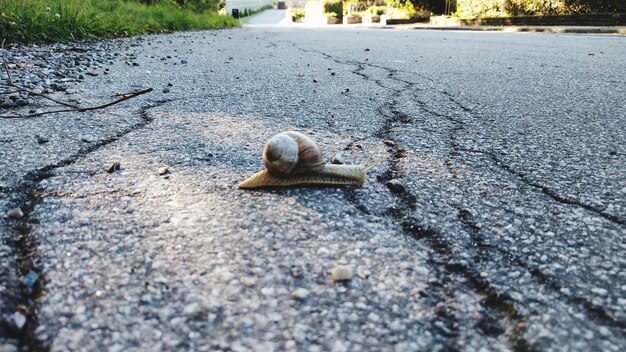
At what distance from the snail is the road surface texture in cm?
4

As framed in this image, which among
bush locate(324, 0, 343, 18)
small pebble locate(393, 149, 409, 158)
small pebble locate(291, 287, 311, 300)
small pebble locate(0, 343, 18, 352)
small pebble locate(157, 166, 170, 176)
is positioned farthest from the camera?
bush locate(324, 0, 343, 18)

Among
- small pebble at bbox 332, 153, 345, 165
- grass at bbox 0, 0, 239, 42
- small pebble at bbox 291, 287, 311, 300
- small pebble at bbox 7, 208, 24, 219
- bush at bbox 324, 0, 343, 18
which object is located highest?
bush at bbox 324, 0, 343, 18

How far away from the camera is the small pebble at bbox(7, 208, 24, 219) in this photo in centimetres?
117

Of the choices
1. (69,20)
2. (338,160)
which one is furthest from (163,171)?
(69,20)

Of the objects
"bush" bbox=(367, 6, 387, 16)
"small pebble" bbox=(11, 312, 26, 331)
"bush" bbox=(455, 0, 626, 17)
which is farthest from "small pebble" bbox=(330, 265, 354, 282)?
"bush" bbox=(367, 6, 387, 16)

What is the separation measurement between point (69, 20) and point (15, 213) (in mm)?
4888

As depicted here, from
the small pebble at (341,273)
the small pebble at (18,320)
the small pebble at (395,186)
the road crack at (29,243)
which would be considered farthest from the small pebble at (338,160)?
the small pebble at (18,320)

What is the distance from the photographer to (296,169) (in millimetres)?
1396

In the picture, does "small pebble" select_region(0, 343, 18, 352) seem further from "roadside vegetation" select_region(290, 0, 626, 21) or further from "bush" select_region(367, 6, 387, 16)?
"bush" select_region(367, 6, 387, 16)

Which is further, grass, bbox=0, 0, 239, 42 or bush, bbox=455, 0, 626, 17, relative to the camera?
bush, bbox=455, 0, 626, 17

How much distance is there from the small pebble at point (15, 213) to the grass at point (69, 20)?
158 inches

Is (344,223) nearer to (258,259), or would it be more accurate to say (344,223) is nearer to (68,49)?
(258,259)

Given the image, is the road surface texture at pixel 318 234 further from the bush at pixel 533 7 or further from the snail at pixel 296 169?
the bush at pixel 533 7

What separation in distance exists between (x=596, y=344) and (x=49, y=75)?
326 centimetres
